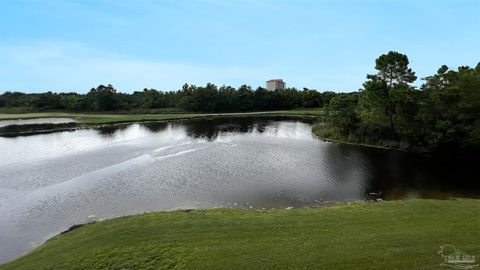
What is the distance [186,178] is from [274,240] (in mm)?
18070

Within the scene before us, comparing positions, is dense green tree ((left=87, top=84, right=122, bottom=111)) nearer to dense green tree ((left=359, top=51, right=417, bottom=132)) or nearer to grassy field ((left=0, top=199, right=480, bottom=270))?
dense green tree ((left=359, top=51, right=417, bottom=132))

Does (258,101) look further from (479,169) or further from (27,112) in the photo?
(479,169)

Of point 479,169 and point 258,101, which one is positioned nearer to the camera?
point 479,169

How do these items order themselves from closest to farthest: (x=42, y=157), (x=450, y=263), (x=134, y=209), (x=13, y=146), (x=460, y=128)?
(x=450, y=263)
(x=134, y=209)
(x=460, y=128)
(x=42, y=157)
(x=13, y=146)

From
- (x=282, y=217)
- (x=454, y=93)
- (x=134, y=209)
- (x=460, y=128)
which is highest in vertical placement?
(x=454, y=93)

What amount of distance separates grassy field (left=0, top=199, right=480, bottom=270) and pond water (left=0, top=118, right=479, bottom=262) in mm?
4637

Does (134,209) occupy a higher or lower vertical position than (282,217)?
lower

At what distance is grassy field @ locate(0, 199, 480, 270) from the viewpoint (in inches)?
499

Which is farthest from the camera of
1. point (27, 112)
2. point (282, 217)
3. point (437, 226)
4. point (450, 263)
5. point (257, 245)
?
point (27, 112)

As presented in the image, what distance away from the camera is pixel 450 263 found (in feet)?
38.7

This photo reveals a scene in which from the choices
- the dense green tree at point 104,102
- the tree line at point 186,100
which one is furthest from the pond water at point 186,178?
the tree line at point 186,100

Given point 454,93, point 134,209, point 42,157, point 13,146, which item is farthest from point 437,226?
point 13,146

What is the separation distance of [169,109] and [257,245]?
107143mm

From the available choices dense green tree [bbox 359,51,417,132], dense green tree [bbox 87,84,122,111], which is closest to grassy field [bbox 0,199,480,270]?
dense green tree [bbox 359,51,417,132]
